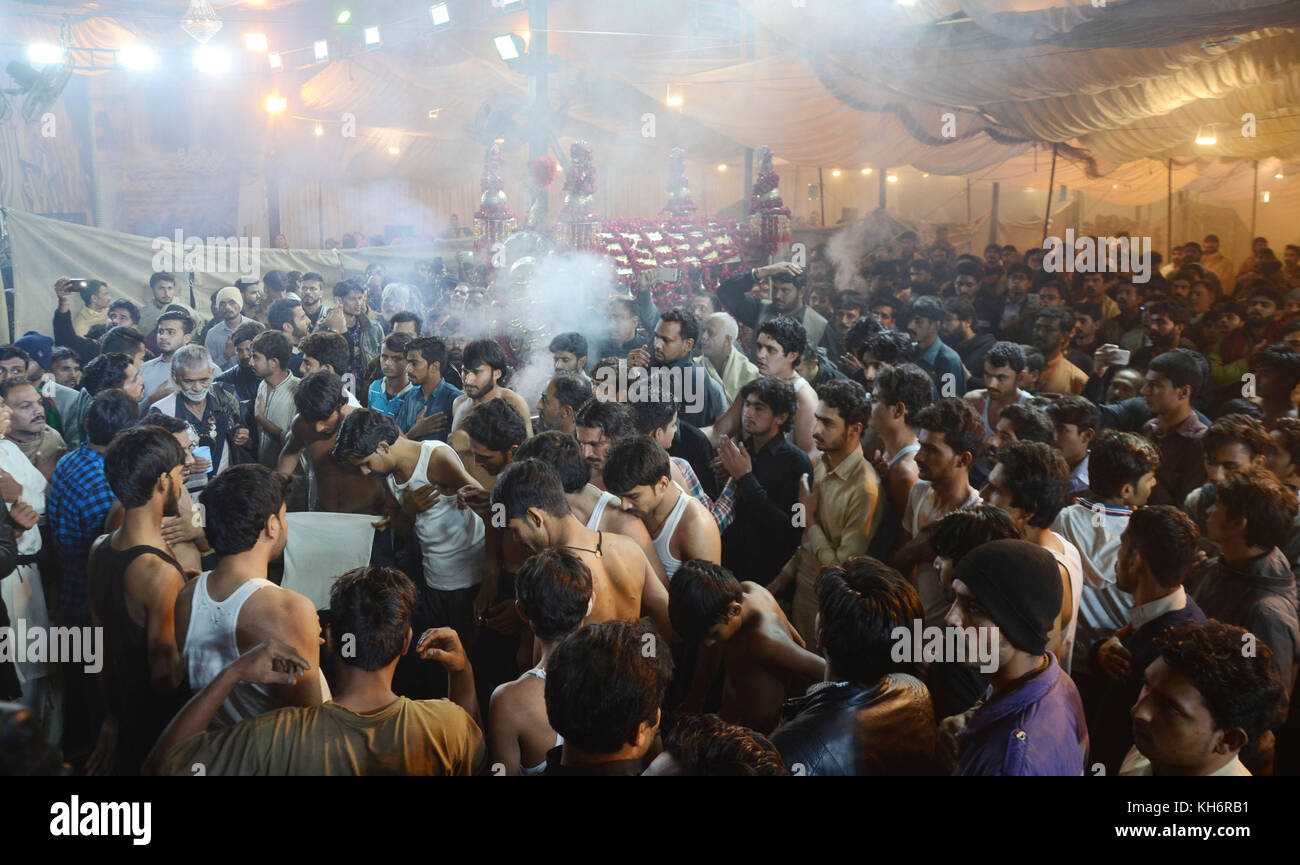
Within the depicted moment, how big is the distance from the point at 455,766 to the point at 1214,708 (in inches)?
63.8

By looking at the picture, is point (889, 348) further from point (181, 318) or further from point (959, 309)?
point (181, 318)

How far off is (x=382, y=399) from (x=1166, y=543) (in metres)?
4.56

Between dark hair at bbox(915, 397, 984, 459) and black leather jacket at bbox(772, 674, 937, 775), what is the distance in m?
1.26

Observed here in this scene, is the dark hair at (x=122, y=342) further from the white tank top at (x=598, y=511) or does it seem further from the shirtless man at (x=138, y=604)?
the white tank top at (x=598, y=511)

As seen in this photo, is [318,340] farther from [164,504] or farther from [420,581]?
[164,504]

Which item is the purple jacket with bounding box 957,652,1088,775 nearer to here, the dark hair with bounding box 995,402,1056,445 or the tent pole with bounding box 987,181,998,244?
the dark hair with bounding box 995,402,1056,445

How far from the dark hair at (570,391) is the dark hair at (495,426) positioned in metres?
0.68

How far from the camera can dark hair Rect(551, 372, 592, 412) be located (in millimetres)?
4617

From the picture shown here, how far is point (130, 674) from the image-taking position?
2680 millimetres

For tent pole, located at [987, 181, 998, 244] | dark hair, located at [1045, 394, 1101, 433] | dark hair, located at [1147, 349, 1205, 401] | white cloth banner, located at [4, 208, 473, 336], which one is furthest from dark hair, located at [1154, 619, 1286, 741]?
tent pole, located at [987, 181, 998, 244]

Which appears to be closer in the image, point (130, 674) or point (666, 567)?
point (130, 674)

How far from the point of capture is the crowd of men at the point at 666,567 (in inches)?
77.7

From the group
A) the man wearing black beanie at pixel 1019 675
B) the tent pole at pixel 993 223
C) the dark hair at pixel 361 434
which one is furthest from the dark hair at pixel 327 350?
the tent pole at pixel 993 223

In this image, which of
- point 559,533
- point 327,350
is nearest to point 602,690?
point 559,533
